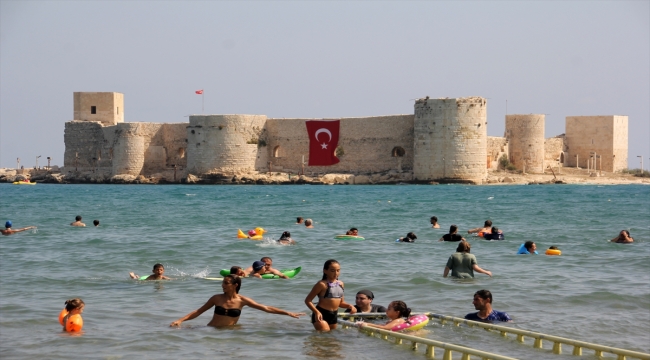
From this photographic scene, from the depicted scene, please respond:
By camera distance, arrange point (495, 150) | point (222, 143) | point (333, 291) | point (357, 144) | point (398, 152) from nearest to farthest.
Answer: point (333, 291) → point (398, 152) → point (357, 144) → point (222, 143) → point (495, 150)

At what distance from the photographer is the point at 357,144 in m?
53.3

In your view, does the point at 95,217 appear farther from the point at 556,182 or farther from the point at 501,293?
the point at 556,182

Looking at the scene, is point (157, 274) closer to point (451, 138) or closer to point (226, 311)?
point (226, 311)

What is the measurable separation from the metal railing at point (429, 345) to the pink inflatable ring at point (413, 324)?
0.22 meters

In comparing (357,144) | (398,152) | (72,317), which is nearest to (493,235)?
(72,317)

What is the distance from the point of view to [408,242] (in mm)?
19516

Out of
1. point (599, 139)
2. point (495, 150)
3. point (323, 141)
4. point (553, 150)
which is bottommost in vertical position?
point (495, 150)

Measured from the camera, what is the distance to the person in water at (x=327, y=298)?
966 cm

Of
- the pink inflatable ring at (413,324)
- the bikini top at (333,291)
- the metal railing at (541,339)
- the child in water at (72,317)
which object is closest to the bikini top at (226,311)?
the bikini top at (333,291)

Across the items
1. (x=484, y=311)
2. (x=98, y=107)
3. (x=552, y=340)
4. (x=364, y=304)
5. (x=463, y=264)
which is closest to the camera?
(x=552, y=340)

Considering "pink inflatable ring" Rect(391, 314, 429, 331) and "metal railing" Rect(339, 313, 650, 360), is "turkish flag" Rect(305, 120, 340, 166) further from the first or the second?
"pink inflatable ring" Rect(391, 314, 429, 331)

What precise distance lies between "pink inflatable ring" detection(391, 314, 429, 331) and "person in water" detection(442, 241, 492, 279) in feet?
11.1

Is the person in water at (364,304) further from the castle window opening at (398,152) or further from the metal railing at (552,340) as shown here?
the castle window opening at (398,152)

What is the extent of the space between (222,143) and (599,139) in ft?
73.8
